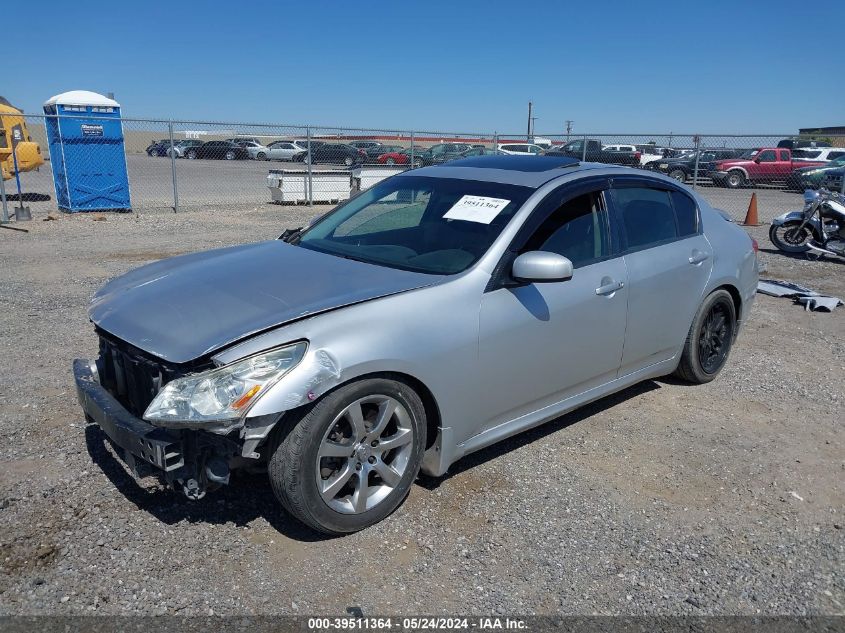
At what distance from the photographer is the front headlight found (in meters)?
2.66

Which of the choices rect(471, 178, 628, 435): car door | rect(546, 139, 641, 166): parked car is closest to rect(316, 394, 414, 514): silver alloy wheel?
rect(471, 178, 628, 435): car door

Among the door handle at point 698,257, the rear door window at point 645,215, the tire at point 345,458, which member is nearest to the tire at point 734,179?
the door handle at point 698,257

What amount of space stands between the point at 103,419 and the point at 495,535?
189cm

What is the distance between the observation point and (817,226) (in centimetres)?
1062

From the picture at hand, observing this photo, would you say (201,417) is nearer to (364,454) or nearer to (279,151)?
(364,454)

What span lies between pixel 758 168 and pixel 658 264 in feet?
80.1

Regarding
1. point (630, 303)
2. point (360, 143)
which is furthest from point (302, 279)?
point (360, 143)

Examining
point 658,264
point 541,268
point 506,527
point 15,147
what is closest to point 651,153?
point 15,147

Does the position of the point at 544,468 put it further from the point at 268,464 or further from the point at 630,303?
the point at 268,464

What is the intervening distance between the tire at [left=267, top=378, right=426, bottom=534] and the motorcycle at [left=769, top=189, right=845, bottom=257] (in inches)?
385

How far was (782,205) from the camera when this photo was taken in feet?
67.4

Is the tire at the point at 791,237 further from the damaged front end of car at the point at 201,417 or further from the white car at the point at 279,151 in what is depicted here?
the white car at the point at 279,151

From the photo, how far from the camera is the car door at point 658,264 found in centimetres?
418

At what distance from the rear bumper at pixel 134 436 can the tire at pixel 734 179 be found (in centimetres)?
2578
